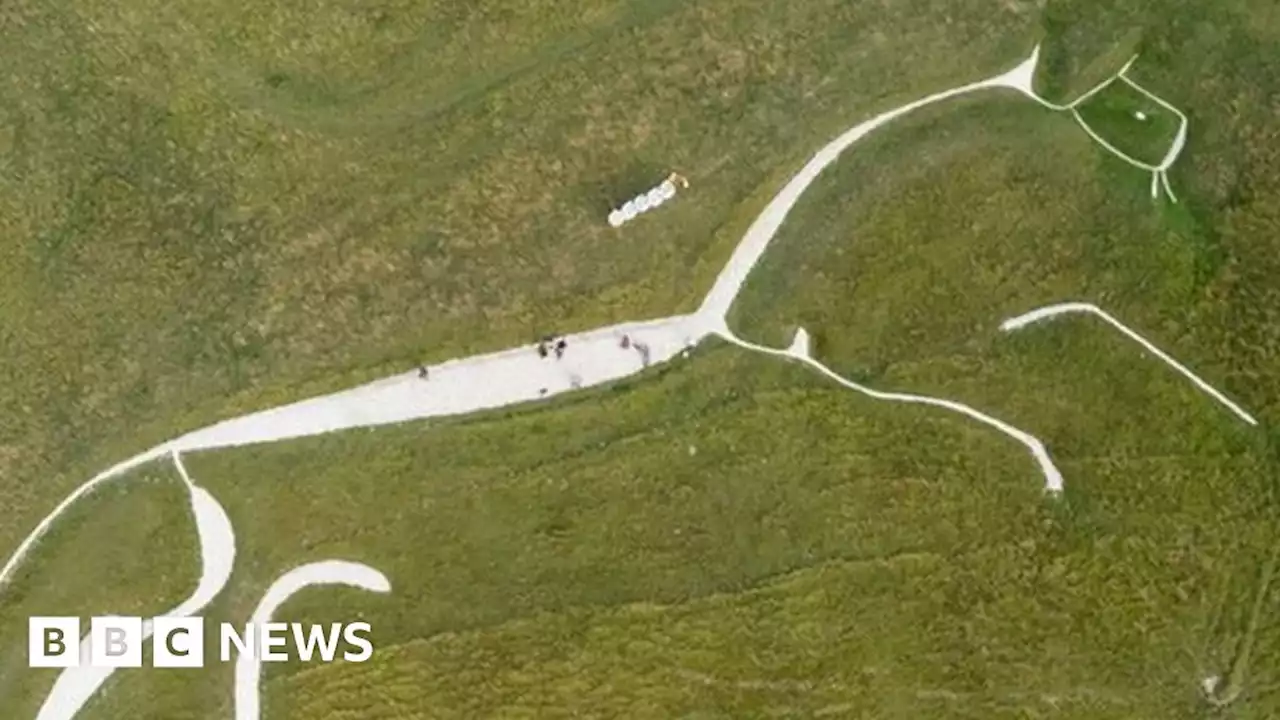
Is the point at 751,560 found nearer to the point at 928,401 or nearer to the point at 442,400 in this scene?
the point at 928,401

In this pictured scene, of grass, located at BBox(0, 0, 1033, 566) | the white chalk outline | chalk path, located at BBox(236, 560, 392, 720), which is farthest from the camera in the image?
the white chalk outline

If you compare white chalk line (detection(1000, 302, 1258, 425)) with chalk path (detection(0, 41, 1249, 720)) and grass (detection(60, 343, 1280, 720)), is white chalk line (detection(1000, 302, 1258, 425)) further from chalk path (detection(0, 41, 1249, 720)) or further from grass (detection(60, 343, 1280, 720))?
chalk path (detection(0, 41, 1249, 720))

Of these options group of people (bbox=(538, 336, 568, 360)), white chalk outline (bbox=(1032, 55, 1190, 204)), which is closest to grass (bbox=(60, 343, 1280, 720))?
group of people (bbox=(538, 336, 568, 360))

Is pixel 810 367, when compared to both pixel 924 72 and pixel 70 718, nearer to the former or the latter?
pixel 924 72

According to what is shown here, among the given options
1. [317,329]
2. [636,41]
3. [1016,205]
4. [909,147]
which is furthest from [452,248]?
[1016,205]

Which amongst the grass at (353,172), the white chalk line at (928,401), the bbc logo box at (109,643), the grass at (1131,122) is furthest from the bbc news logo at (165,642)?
the grass at (1131,122)

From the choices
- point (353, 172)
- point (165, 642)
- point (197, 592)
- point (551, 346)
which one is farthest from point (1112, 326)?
point (165, 642)
